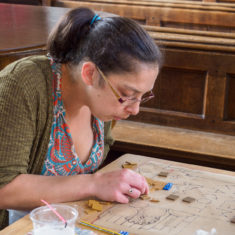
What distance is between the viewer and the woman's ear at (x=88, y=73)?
1438 millimetres

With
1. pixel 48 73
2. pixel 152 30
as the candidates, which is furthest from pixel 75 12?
pixel 152 30

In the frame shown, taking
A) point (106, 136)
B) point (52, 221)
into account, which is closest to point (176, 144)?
point (106, 136)

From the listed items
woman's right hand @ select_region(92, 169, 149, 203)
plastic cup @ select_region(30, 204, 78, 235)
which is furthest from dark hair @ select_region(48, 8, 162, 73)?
plastic cup @ select_region(30, 204, 78, 235)

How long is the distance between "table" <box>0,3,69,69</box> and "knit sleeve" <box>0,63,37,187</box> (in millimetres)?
616

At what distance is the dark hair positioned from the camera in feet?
4.60

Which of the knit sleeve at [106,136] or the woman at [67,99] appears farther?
the knit sleeve at [106,136]

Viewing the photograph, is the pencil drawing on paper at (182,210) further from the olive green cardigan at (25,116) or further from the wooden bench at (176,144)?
the wooden bench at (176,144)

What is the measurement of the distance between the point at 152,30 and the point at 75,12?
6.28 feet

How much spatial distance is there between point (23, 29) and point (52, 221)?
180 cm

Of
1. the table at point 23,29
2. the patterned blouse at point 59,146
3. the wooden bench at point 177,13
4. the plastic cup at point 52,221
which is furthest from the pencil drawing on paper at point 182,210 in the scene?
the wooden bench at point 177,13

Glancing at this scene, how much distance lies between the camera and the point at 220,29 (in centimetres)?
444

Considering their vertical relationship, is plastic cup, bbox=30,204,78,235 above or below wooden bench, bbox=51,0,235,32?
below

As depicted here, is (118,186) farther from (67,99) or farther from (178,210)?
(67,99)

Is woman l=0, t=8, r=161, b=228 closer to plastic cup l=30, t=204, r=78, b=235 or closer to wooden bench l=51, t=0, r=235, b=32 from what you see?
plastic cup l=30, t=204, r=78, b=235
